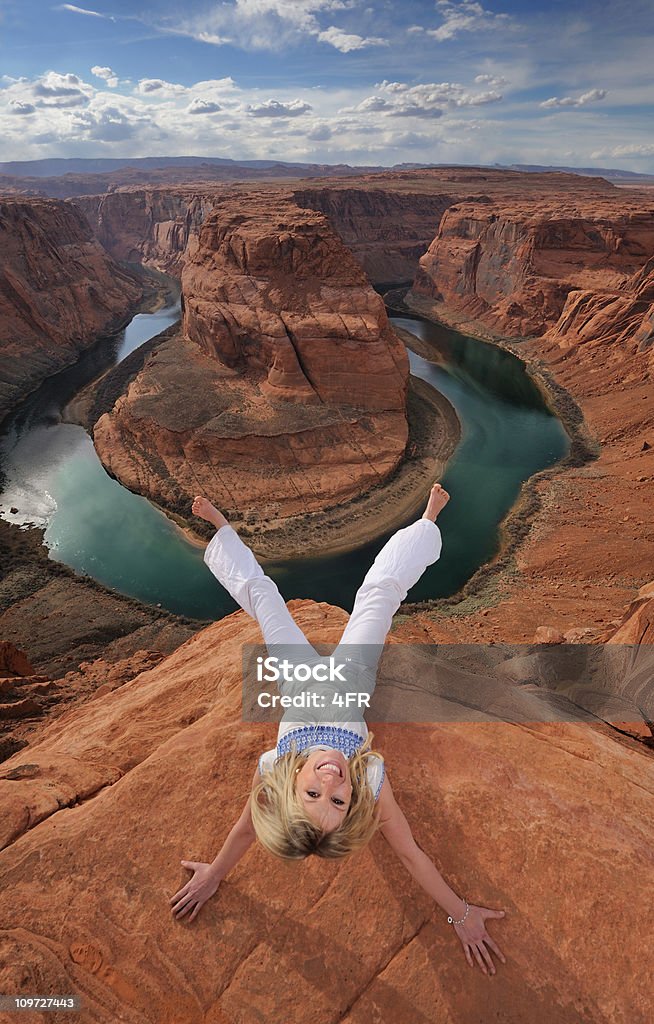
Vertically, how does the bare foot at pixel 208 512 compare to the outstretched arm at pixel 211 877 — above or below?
above

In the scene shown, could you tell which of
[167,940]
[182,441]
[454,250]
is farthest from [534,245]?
[167,940]

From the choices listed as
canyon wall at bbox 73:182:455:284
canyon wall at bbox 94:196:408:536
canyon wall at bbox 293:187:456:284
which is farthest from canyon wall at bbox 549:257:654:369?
canyon wall at bbox 73:182:455:284

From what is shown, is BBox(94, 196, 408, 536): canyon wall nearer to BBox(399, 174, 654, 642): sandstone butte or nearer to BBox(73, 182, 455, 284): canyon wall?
BBox(399, 174, 654, 642): sandstone butte

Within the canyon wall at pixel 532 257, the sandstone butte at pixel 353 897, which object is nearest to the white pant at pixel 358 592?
the sandstone butte at pixel 353 897

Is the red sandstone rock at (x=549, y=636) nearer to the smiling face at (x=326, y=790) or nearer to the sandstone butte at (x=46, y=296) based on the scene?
the smiling face at (x=326, y=790)

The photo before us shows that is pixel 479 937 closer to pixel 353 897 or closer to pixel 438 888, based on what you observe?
pixel 438 888

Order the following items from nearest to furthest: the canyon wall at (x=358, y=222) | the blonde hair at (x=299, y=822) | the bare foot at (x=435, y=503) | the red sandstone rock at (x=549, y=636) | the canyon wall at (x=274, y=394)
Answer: the blonde hair at (x=299, y=822), the bare foot at (x=435, y=503), the red sandstone rock at (x=549, y=636), the canyon wall at (x=274, y=394), the canyon wall at (x=358, y=222)

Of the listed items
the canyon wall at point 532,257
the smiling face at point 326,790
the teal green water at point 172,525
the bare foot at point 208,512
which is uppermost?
the canyon wall at point 532,257
